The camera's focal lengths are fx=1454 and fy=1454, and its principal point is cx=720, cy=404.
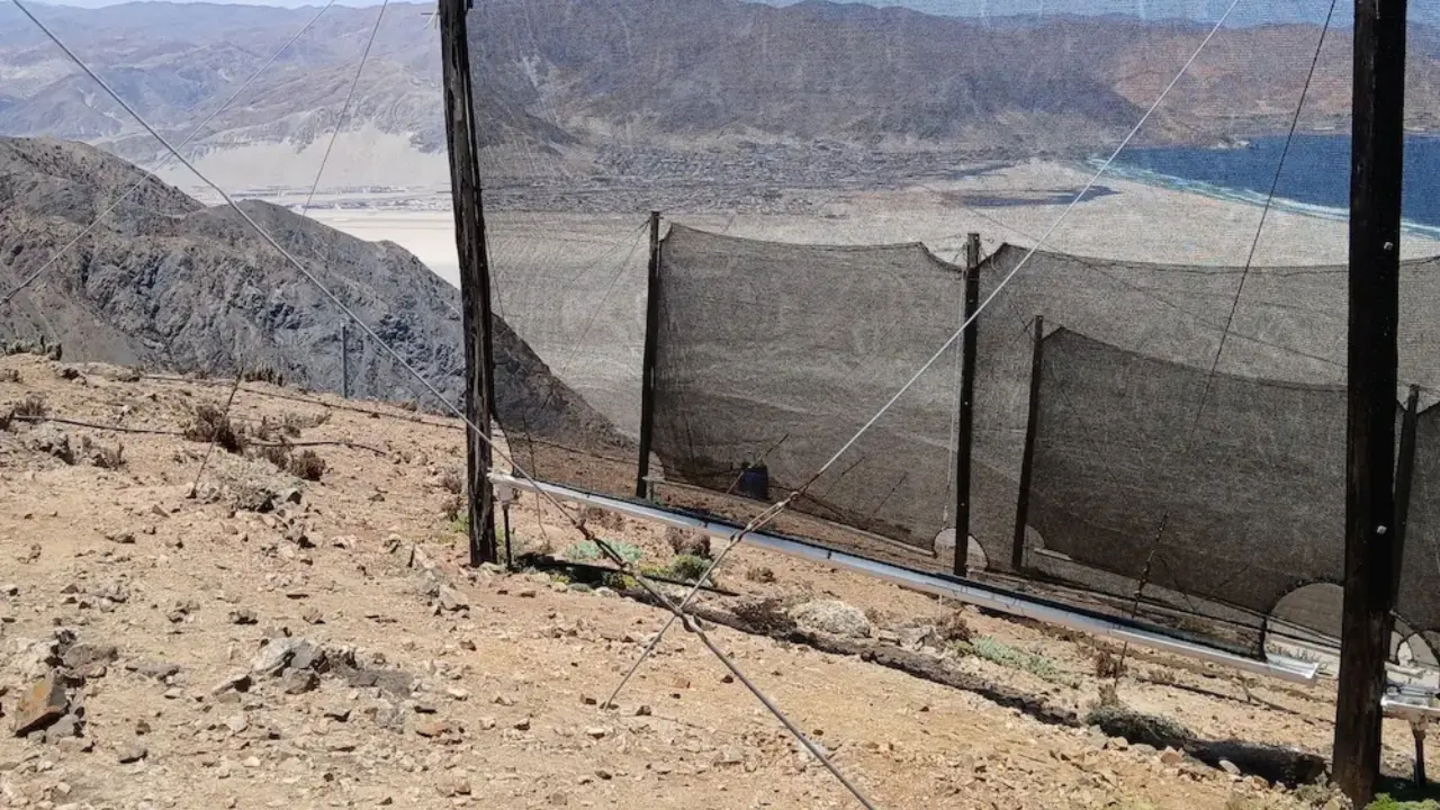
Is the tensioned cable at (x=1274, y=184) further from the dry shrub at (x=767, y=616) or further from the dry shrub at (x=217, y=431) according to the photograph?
the dry shrub at (x=217, y=431)

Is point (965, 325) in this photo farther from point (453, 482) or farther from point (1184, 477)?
point (453, 482)

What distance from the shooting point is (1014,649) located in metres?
7.77

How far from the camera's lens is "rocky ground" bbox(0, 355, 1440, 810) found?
4.95 m

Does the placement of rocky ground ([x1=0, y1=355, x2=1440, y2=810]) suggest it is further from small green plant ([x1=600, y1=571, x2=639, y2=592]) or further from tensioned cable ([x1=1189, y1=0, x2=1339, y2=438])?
tensioned cable ([x1=1189, y1=0, x2=1339, y2=438])

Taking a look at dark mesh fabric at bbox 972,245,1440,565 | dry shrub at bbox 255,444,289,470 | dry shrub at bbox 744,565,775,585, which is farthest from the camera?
dry shrub at bbox 255,444,289,470

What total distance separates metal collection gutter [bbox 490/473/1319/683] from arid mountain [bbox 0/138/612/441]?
1102 cm

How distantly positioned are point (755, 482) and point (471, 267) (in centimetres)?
206

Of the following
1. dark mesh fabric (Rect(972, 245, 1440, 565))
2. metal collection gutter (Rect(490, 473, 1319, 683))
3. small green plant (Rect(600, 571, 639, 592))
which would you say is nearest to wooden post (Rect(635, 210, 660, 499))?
metal collection gutter (Rect(490, 473, 1319, 683))

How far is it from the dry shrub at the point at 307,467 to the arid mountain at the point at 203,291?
8.15 metres

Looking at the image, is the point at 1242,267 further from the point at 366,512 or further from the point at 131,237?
the point at 131,237

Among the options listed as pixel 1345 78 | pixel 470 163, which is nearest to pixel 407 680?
pixel 470 163

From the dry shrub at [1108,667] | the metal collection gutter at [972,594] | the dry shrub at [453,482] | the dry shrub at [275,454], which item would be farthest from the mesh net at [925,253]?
the dry shrub at [275,454]

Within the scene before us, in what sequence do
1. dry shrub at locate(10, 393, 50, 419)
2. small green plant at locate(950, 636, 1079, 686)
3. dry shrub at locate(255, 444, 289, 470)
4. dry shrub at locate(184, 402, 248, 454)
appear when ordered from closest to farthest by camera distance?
1. small green plant at locate(950, 636, 1079, 686)
2. dry shrub at locate(255, 444, 289, 470)
3. dry shrub at locate(10, 393, 50, 419)
4. dry shrub at locate(184, 402, 248, 454)

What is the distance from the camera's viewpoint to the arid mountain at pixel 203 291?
65.5ft
